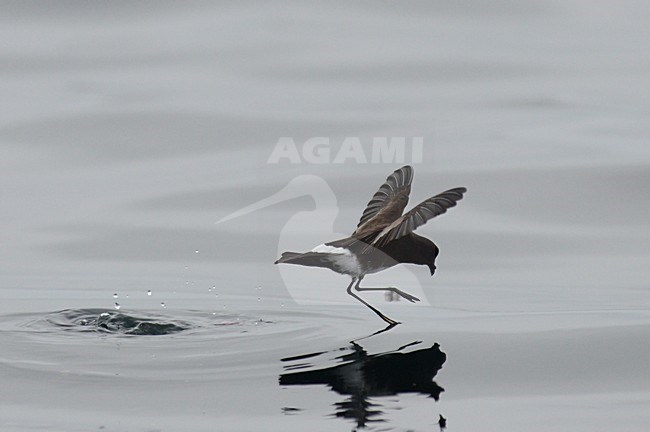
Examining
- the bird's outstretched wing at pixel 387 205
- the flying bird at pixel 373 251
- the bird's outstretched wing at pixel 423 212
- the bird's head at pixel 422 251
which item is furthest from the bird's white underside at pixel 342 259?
the bird's outstretched wing at pixel 423 212

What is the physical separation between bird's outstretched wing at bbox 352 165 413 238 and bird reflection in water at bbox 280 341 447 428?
0.65 metres

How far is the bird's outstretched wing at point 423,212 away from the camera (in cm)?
532

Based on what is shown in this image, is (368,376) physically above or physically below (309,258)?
below

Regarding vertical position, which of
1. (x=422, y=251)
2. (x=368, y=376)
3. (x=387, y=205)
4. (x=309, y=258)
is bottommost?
(x=368, y=376)

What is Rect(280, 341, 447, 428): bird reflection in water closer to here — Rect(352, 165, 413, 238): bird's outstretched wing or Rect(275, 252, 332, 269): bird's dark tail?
Rect(275, 252, 332, 269): bird's dark tail

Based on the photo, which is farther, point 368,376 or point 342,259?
point 342,259

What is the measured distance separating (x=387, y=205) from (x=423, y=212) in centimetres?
109

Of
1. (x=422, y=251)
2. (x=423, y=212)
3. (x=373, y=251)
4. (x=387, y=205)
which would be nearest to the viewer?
(x=423, y=212)

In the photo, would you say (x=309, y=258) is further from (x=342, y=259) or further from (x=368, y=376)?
(x=368, y=376)

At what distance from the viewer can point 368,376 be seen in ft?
17.1

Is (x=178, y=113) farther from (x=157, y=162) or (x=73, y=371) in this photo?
(x=73, y=371)

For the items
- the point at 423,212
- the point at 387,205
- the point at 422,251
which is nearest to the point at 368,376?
the point at 423,212

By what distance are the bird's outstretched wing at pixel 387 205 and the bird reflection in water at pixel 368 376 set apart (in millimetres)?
648

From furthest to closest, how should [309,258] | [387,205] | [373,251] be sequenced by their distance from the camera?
[387,205] < [373,251] < [309,258]
